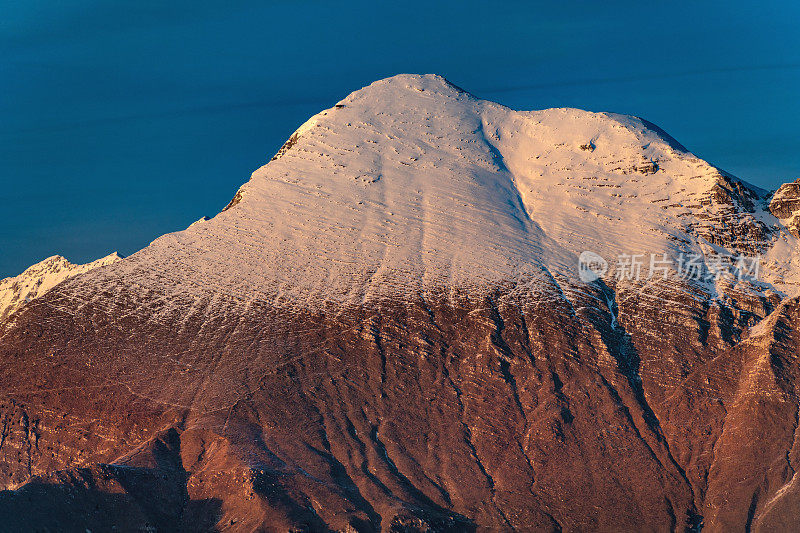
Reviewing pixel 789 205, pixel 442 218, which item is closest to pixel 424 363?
pixel 442 218

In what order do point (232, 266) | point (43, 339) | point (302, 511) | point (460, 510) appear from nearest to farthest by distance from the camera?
point (302, 511) → point (460, 510) → point (43, 339) → point (232, 266)

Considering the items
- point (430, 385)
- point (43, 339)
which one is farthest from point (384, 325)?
point (43, 339)

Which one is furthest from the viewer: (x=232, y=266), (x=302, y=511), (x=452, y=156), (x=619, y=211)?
(x=452, y=156)

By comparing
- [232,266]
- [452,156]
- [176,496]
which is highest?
[452,156]

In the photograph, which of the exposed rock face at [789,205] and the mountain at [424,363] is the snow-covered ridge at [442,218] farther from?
the exposed rock face at [789,205]

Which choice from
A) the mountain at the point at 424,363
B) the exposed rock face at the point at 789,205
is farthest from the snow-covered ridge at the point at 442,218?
the exposed rock face at the point at 789,205

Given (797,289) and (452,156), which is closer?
(797,289)

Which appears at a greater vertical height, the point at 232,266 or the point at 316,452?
the point at 232,266

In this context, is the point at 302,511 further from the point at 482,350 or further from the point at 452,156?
the point at 452,156
